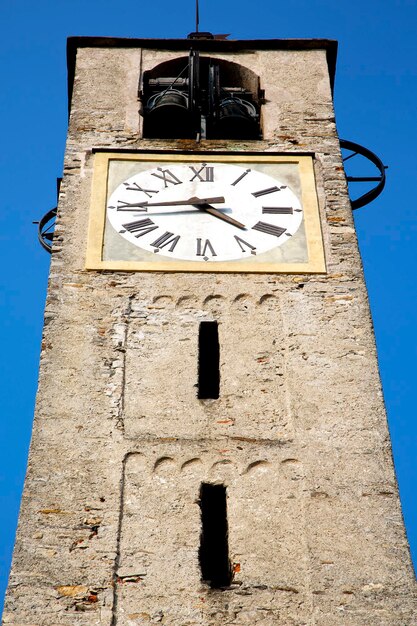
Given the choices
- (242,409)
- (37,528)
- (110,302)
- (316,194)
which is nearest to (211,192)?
(316,194)

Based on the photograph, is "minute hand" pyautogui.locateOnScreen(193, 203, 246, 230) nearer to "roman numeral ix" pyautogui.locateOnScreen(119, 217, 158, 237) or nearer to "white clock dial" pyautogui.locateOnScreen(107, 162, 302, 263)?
"white clock dial" pyautogui.locateOnScreen(107, 162, 302, 263)

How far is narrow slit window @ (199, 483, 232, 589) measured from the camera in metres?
9.95

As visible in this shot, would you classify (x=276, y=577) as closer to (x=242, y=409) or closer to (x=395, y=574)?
(x=395, y=574)

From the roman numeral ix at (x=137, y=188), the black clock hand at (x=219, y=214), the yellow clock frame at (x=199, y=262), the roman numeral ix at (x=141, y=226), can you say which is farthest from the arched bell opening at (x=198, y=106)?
the roman numeral ix at (x=141, y=226)

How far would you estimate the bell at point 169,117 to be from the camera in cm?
1444

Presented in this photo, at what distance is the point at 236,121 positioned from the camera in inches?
565

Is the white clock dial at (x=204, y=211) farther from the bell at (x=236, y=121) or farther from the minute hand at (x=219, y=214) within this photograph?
the bell at (x=236, y=121)

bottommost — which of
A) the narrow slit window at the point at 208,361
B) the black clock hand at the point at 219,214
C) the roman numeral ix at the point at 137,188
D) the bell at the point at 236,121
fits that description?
the narrow slit window at the point at 208,361

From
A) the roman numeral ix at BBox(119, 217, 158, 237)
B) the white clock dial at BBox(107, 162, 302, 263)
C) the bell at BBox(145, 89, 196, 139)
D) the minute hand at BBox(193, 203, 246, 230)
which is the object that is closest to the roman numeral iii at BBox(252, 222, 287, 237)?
the white clock dial at BBox(107, 162, 302, 263)

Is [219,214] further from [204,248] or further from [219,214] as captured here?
[204,248]

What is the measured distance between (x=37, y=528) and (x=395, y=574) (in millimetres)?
2619

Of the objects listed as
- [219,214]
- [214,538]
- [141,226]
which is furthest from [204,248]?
[214,538]

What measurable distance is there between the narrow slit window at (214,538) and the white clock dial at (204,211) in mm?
2686

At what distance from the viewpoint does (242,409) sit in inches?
430
